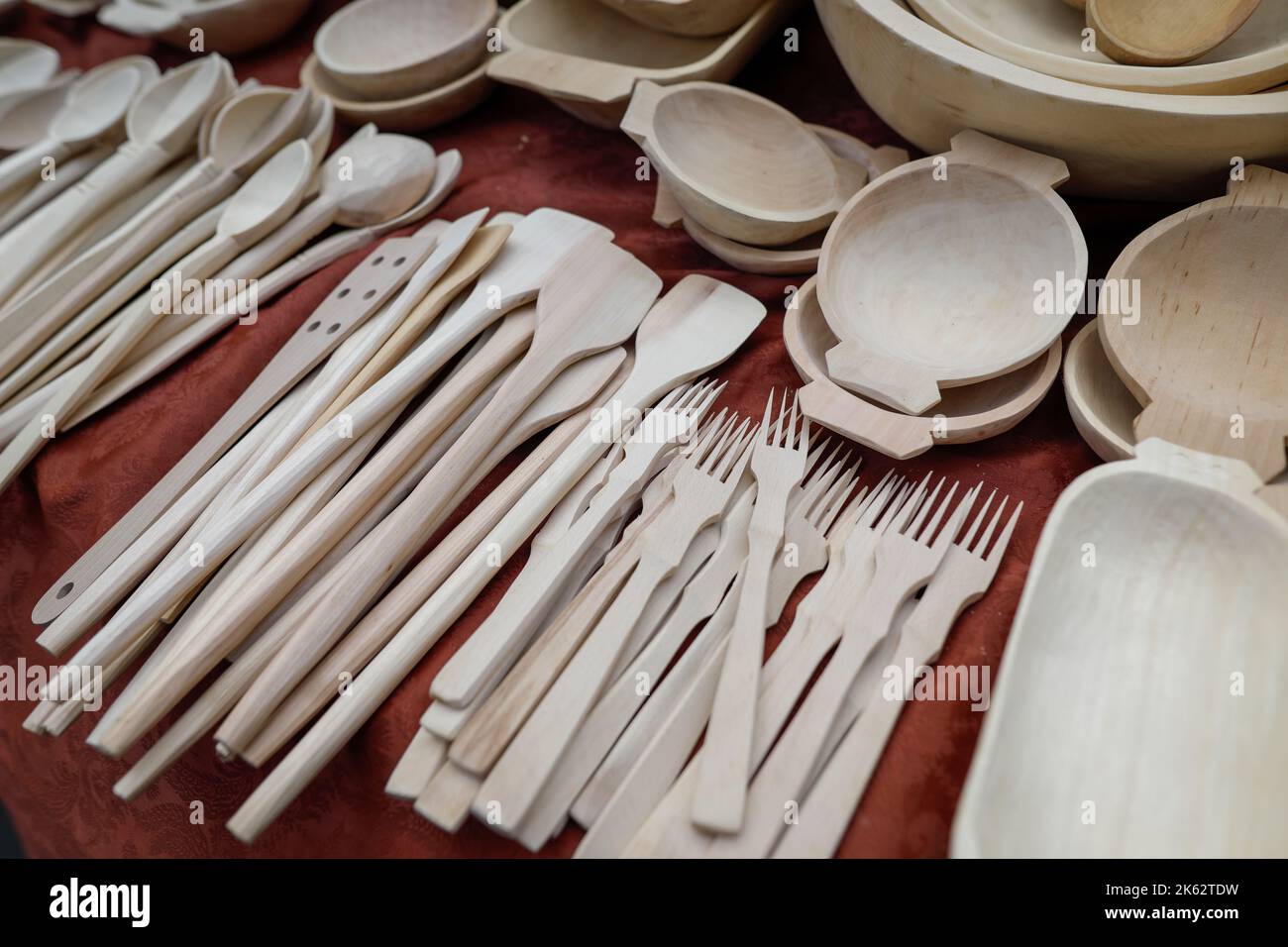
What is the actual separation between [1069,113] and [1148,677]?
0.46 m

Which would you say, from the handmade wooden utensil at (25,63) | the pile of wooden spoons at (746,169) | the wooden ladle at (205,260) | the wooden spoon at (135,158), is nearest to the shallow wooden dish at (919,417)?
the pile of wooden spoons at (746,169)

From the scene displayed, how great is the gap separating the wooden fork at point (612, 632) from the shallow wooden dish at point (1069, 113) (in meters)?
0.35

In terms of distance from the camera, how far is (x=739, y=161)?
1044mm

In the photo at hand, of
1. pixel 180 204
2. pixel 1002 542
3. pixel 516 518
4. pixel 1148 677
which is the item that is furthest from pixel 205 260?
pixel 1148 677

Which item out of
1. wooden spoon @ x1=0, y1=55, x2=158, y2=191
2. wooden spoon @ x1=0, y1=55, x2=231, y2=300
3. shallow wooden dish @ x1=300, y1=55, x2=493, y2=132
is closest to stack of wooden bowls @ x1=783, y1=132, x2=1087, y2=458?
shallow wooden dish @ x1=300, y1=55, x2=493, y2=132

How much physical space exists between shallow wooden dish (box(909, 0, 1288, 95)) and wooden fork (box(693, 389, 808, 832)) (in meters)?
0.36

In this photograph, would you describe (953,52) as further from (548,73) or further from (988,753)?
(988,753)

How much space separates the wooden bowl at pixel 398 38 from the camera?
1206 millimetres

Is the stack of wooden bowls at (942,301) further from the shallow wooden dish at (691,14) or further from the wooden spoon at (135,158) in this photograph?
the wooden spoon at (135,158)

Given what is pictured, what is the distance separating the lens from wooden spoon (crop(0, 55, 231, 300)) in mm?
1051

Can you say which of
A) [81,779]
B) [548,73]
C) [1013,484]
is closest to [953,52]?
[1013,484]

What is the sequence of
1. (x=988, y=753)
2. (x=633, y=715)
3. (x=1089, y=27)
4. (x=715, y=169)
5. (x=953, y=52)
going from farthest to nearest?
(x=715, y=169) → (x=1089, y=27) → (x=953, y=52) → (x=633, y=715) → (x=988, y=753)
